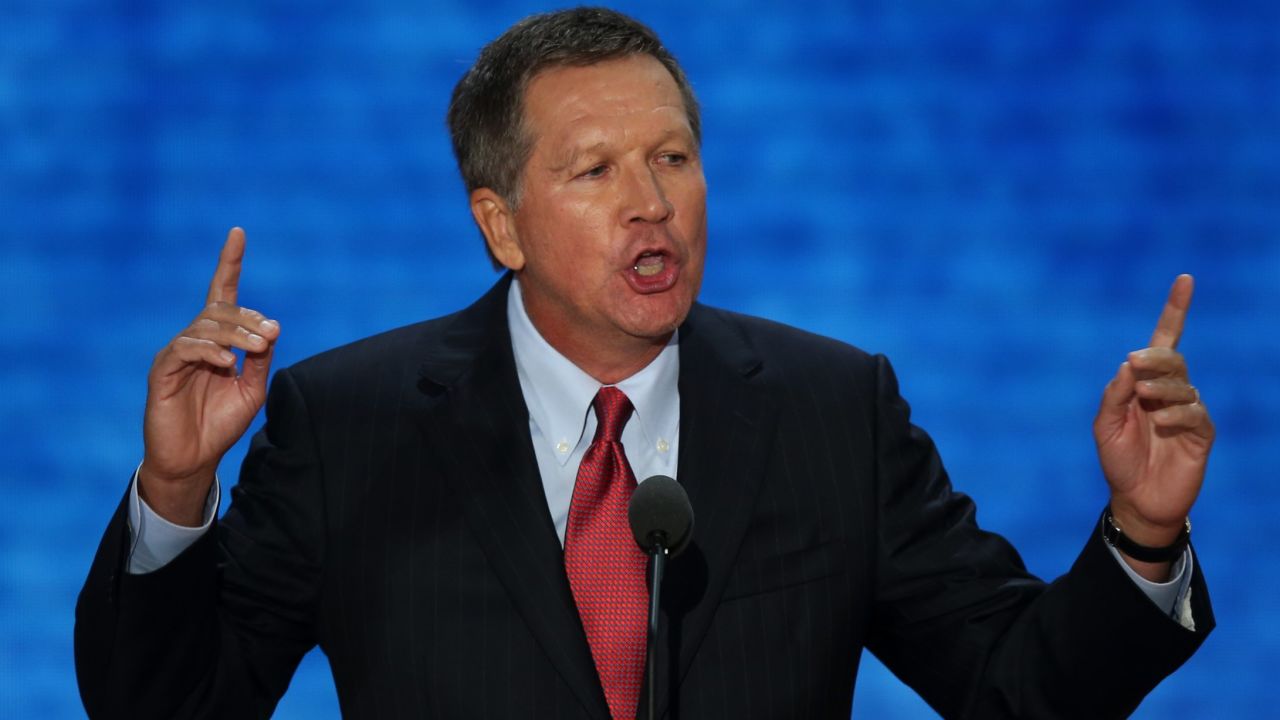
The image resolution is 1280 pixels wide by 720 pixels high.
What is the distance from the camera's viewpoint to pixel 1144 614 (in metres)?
1.75

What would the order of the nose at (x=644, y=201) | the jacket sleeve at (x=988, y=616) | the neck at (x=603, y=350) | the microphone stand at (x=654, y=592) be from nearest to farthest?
the microphone stand at (x=654, y=592) < the jacket sleeve at (x=988, y=616) < the nose at (x=644, y=201) < the neck at (x=603, y=350)

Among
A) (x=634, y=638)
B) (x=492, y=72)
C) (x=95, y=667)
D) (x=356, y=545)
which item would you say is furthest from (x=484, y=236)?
(x=95, y=667)

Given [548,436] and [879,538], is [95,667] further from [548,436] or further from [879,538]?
[879,538]

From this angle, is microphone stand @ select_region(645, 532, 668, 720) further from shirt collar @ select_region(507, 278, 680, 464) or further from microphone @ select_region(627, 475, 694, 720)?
shirt collar @ select_region(507, 278, 680, 464)

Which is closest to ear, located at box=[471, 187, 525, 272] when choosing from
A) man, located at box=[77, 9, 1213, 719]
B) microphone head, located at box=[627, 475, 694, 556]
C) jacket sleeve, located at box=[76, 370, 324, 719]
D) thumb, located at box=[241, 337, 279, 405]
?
man, located at box=[77, 9, 1213, 719]

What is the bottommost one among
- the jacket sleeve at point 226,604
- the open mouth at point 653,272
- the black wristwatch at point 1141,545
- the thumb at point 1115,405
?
the jacket sleeve at point 226,604

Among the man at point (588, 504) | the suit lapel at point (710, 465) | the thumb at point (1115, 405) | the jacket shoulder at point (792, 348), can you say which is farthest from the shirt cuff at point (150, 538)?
the thumb at point (1115, 405)

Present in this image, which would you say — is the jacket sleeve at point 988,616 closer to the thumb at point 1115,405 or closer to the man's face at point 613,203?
the thumb at point 1115,405

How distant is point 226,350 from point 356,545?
345 millimetres

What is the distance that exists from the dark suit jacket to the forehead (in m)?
0.30

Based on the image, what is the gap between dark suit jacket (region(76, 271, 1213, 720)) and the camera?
178 centimetres

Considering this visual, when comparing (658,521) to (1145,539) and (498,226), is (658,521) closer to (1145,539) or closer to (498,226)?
(1145,539)

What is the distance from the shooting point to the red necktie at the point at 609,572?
71.4 inches

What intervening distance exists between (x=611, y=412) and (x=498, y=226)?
0.33m
